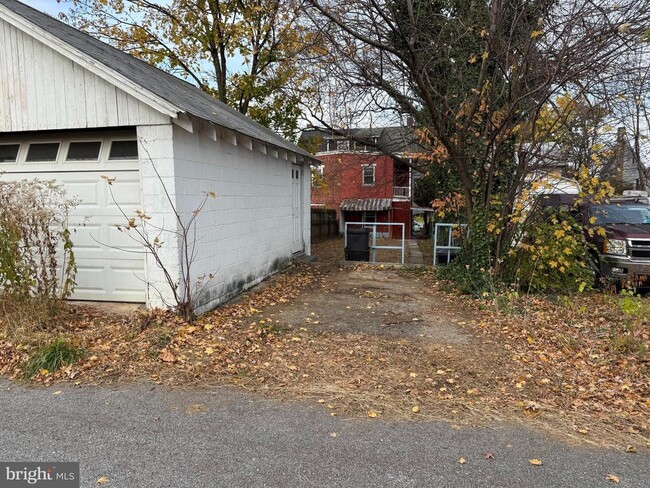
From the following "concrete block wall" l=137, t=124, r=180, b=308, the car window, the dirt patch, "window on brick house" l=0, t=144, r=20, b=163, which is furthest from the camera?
the car window

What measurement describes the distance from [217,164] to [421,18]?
17.6 ft

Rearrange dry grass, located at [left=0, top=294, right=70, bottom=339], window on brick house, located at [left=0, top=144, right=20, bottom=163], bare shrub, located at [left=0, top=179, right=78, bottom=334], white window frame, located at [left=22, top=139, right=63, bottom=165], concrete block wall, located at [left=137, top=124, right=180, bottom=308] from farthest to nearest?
window on brick house, located at [left=0, top=144, right=20, bottom=163], white window frame, located at [left=22, top=139, right=63, bottom=165], concrete block wall, located at [left=137, top=124, right=180, bottom=308], bare shrub, located at [left=0, top=179, right=78, bottom=334], dry grass, located at [left=0, top=294, right=70, bottom=339]

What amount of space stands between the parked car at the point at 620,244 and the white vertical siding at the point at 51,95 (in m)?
7.58

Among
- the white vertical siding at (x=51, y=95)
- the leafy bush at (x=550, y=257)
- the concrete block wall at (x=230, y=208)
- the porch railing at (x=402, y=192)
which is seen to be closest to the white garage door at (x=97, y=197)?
the white vertical siding at (x=51, y=95)

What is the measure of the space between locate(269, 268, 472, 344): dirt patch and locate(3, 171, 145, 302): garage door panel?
226cm

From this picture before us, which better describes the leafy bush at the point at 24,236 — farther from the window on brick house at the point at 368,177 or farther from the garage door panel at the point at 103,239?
the window on brick house at the point at 368,177

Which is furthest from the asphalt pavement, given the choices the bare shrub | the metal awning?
the metal awning

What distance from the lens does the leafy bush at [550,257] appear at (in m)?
7.59

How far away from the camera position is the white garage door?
5.98 metres

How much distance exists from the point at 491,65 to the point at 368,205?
18389 mm

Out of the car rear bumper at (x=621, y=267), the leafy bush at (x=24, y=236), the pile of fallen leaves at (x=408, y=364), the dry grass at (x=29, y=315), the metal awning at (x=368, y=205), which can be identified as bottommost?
the pile of fallen leaves at (x=408, y=364)

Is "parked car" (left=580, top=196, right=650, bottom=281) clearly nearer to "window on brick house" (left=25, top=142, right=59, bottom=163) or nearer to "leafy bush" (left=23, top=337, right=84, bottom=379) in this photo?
"leafy bush" (left=23, top=337, right=84, bottom=379)

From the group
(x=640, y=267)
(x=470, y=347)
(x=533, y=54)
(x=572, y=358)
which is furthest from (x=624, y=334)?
(x=533, y=54)

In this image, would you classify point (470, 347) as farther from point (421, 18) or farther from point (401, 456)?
point (421, 18)
